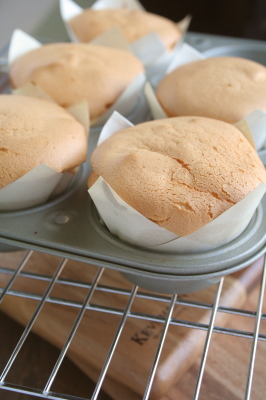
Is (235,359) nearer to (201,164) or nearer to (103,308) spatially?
(103,308)

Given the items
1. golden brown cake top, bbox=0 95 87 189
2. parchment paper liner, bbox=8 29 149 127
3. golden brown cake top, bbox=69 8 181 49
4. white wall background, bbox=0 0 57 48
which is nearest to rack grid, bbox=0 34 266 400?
golden brown cake top, bbox=0 95 87 189

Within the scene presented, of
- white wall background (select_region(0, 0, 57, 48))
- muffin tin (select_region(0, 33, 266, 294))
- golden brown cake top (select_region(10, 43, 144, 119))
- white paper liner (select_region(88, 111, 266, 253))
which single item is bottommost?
white wall background (select_region(0, 0, 57, 48))

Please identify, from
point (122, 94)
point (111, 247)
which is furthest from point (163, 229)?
point (122, 94)

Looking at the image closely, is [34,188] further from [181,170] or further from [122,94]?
[122,94]

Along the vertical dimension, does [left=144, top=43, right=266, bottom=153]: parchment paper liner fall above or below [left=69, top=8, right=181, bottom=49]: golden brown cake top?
below

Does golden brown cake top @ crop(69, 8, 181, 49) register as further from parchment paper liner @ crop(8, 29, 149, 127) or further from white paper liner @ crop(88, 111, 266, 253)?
white paper liner @ crop(88, 111, 266, 253)
